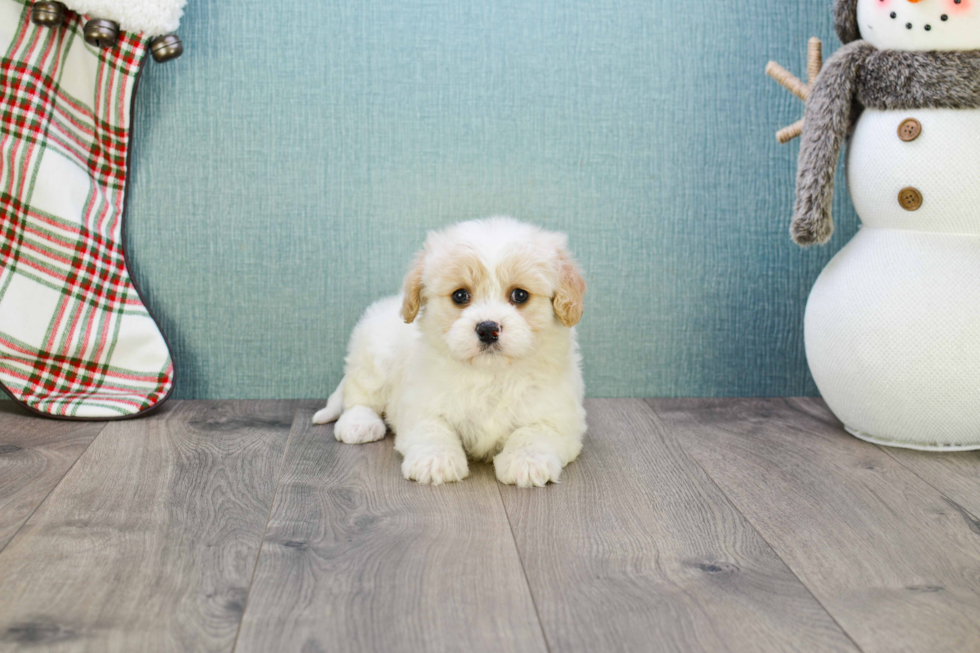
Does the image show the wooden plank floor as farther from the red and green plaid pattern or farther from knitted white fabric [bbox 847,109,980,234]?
knitted white fabric [bbox 847,109,980,234]

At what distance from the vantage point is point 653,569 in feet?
4.27

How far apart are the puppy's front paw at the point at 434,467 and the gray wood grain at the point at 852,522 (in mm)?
518

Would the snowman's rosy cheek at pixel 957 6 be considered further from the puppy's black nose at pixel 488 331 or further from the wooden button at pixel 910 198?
the puppy's black nose at pixel 488 331

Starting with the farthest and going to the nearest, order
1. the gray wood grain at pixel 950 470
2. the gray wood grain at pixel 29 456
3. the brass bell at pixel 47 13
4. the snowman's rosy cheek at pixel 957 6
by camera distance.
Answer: the brass bell at pixel 47 13, the snowman's rosy cheek at pixel 957 6, the gray wood grain at pixel 950 470, the gray wood grain at pixel 29 456

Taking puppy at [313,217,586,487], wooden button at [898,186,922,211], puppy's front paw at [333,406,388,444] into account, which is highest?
wooden button at [898,186,922,211]

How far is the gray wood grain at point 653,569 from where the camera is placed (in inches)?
43.9

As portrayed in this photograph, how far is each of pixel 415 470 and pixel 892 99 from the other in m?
1.26

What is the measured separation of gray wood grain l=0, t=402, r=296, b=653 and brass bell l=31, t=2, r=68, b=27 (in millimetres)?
934

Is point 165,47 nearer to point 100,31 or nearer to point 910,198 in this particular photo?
point 100,31

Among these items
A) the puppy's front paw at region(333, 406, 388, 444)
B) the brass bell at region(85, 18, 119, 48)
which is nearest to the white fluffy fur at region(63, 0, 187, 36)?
the brass bell at region(85, 18, 119, 48)

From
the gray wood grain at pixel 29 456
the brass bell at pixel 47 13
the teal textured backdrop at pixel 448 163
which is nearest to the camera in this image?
the gray wood grain at pixel 29 456

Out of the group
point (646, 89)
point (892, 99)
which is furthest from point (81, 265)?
point (892, 99)

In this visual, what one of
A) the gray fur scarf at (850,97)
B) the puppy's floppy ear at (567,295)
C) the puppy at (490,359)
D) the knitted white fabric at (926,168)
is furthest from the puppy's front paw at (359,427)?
the knitted white fabric at (926,168)

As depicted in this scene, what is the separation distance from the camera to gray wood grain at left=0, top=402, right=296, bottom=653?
1.11m
